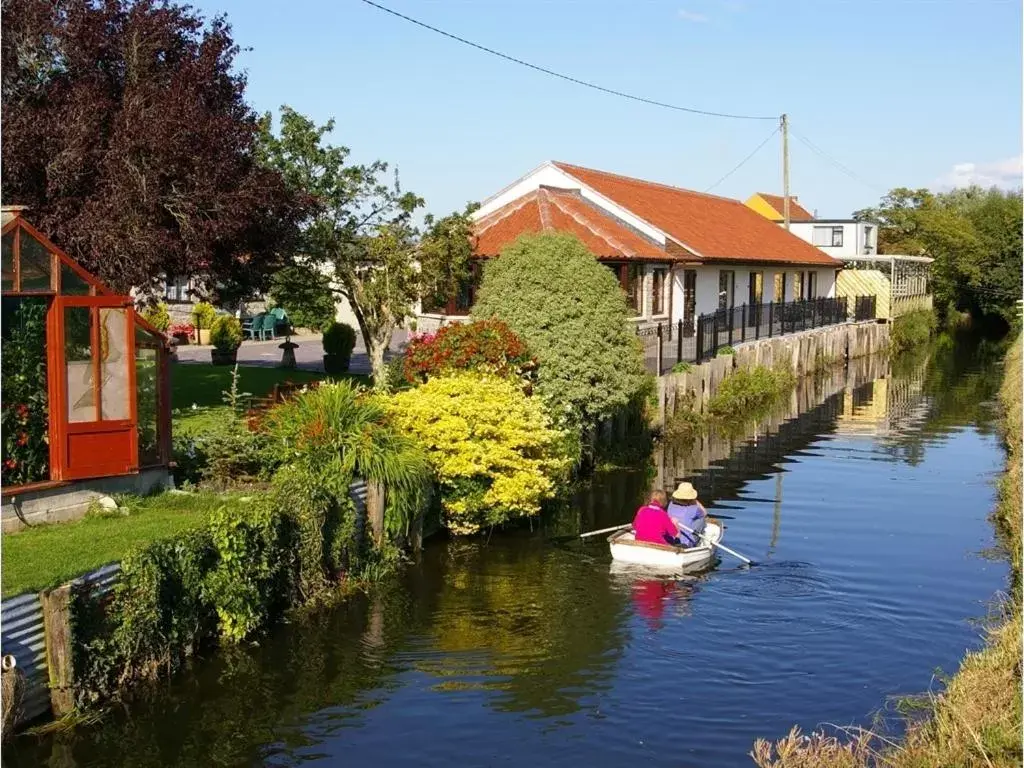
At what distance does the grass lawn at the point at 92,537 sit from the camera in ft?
40.7

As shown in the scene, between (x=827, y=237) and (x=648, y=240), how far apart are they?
33.7 m

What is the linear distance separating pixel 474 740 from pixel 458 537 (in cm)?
808

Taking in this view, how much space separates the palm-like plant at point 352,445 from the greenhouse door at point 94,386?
2592 mm

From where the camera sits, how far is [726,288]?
4791cm

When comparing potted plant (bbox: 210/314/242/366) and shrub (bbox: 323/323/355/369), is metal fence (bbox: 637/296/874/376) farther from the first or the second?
potted plant (bbox: 210/314/242/366)

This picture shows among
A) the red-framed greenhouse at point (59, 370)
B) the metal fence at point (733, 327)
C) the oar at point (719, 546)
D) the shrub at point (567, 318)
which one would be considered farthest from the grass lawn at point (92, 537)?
the metal fence at point (733, 327)

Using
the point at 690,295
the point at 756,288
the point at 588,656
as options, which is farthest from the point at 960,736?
the point at 756,288

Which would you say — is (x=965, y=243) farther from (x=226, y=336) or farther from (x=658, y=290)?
(x=226, y=336)

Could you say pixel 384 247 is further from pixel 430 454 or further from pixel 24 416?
pixel 24 416

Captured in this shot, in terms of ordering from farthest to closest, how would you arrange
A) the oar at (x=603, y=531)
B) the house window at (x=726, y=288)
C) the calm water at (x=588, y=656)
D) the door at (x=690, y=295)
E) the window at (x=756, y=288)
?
1. the window at (x=756, y=288)
2. the house window at (x=726, y=288)
3. the door at (x=690, y=295)
4. the oar at (x=603, y=531)
5. the calm water at (x=588, y=656)

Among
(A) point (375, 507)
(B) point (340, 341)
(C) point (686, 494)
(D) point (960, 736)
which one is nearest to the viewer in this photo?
(D) point (960, 736)

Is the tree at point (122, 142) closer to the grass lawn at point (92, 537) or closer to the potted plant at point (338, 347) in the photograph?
the grass lawn at point (92, 537)

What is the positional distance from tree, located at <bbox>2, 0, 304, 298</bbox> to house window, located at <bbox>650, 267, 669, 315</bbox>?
19.9 m

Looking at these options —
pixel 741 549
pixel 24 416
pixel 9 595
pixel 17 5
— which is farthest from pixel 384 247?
pixel 9 595
